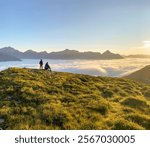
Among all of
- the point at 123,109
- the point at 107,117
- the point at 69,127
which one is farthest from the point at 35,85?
the point at 69,127

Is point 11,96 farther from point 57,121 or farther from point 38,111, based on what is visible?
point 57,121

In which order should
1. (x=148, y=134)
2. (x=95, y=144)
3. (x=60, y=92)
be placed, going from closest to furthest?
(x=95, y=144), (x=148, y=134), (x=60, y=92)

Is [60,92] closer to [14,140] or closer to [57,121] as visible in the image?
[57,121]

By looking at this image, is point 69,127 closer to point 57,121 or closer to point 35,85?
point 57,121

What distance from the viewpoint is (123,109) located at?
2208 centimetres

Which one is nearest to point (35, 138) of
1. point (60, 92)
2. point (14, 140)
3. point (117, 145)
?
point (14, 140)

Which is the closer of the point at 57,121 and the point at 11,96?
the point at 57,121

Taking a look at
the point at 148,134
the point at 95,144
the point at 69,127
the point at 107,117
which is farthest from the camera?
the point at 107,117

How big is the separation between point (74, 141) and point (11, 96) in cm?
1294

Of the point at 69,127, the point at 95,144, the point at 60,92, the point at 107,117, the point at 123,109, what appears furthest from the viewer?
the point at 60,92

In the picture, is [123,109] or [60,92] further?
[60,92]

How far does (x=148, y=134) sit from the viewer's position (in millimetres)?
12523

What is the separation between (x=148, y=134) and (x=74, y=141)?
3.15m

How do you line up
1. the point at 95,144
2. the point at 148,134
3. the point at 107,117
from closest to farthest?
the point at 95,144 → the point at 148,134 → the point at 107,117
